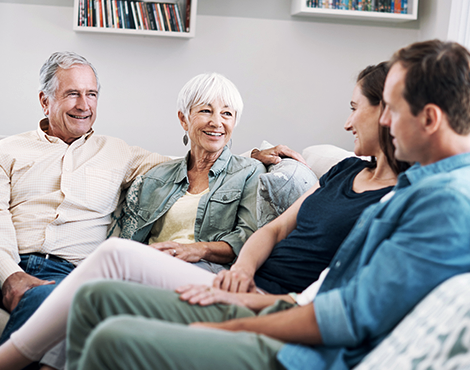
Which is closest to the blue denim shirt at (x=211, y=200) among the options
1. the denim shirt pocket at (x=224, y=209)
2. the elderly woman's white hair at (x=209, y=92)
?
the denim shirt pocket at (x=224, y=209)

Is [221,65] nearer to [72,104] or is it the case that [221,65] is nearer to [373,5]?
Answer: [373,5]

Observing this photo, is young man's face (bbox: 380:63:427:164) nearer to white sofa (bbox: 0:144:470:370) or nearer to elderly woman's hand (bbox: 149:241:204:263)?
white sofa (bbox: 0:144:470:370)

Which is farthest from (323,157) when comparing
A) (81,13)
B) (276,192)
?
(81,13)

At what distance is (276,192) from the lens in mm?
1717

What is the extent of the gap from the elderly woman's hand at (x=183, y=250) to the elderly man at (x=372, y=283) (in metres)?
0.57

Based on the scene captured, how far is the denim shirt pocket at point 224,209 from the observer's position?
181 centimetres

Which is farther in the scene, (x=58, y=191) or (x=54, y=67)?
(x=54, y=67)

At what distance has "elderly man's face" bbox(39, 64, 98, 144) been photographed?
2.04 m

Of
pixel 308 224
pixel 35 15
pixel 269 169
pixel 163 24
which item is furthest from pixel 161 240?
pixel 35 15

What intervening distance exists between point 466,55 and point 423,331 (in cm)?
56

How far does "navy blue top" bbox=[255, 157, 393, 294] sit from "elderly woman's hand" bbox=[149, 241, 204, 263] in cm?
29

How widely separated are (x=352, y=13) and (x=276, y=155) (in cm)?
142

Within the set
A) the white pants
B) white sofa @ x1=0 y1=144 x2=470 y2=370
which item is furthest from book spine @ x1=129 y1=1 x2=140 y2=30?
white sofa @ x1=0 y1=144 x2=470 y2=370

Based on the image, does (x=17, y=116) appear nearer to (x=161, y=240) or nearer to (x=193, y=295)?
(x=161, y=240)
